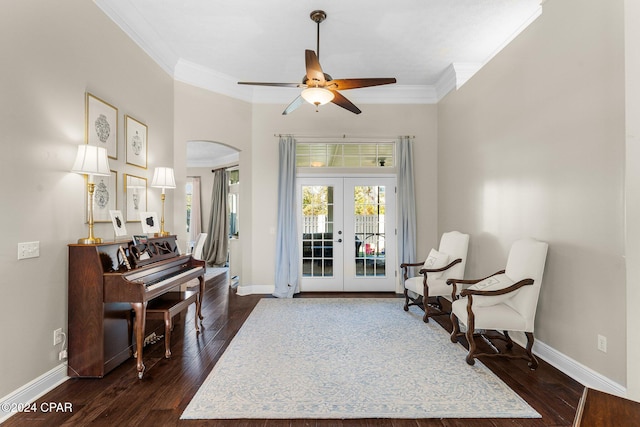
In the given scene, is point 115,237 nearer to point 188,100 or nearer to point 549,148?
point 188,100

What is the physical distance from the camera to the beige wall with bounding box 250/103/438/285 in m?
5.42

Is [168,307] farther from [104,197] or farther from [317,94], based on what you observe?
[317,94]

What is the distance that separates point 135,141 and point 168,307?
1.93 meters

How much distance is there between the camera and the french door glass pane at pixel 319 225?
5547mm

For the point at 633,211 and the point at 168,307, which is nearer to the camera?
→ the point at 633,211

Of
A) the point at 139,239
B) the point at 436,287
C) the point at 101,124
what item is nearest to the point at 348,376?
the point at 436,287

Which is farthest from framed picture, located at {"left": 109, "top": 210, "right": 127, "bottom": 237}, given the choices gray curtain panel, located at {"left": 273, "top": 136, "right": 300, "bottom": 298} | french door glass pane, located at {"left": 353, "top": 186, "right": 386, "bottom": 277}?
french door glass pane, located at {"left": 353, "top": 186, "right": 386, "bottom": 277}

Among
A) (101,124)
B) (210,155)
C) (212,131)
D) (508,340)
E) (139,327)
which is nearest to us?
(139,327)

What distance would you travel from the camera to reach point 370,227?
18.2 ft

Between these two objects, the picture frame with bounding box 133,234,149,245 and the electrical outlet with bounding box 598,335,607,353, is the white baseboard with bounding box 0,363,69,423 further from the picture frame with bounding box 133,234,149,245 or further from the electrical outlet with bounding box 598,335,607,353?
the electrical outlet with bounding box 598,335,607,353

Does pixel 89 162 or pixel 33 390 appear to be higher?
pixel 89 162

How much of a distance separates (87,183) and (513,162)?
4.23 meters

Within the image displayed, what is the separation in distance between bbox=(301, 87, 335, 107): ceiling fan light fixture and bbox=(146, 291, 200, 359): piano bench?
7.84 ft

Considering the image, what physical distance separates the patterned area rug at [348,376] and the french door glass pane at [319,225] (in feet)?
5.43
